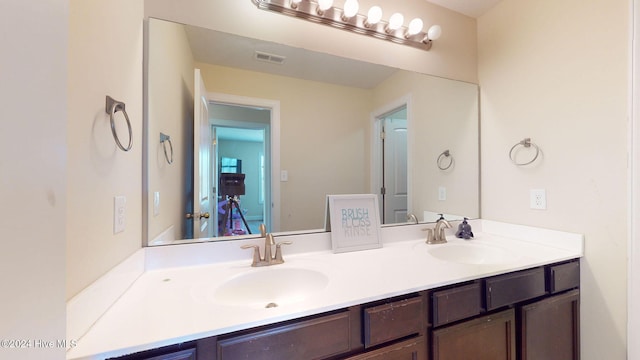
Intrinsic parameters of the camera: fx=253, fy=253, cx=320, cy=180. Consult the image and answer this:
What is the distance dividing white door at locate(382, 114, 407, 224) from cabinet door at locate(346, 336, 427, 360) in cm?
71

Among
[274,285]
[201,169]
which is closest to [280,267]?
[274,285]

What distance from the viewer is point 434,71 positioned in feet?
5.41

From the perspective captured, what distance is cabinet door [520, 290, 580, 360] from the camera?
3.60 feet

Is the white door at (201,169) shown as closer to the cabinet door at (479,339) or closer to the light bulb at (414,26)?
the cabinet door at (479,339)

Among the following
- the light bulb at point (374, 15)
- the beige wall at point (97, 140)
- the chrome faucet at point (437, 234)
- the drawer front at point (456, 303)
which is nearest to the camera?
the beige wall at point (97, 140)

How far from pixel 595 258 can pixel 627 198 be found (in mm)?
318

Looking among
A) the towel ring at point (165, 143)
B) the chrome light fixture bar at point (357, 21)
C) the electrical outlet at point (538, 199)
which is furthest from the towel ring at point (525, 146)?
the towel ring at point (165, 143)

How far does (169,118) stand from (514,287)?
1.68 metres

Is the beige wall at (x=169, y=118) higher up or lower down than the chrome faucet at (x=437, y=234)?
higher up

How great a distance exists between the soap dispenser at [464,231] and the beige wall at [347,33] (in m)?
0.98

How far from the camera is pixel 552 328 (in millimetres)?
1181

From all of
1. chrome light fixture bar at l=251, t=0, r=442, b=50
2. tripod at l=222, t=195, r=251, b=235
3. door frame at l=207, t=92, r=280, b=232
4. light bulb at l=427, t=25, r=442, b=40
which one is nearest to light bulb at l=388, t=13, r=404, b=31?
chrome light fixture bar at l=251, t=0, r=442, b=50

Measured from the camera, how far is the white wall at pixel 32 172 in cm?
30

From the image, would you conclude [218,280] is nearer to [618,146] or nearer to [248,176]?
[248,176]
